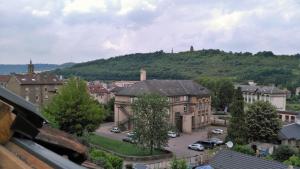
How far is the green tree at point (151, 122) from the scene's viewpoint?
40156 millimetres

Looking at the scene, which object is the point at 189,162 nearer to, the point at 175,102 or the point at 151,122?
the point at 151,122

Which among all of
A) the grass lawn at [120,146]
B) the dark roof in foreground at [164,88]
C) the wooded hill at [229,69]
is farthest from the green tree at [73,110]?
the wooded hill at [229,69]

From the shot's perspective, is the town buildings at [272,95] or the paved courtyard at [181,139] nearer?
the paved courtyard at [181,139]

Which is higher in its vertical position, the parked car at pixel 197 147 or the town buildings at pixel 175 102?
the town buildings at pixel 175 102

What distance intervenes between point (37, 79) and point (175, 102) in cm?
2200

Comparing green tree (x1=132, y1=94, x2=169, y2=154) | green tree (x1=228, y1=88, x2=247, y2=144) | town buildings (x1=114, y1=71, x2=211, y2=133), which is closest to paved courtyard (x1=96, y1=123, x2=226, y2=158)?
town buildings (x1=114, y1=71, x2=211, y2=133)

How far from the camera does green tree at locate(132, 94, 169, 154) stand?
40.2m

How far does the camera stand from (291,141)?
47188 mm

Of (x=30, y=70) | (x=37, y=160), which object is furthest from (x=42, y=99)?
(x=37, y=160)

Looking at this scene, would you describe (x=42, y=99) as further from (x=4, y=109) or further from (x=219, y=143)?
(x=4, y=109)

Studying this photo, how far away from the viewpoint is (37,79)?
203 ft

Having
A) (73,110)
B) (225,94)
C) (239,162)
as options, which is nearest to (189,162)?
(239,162)

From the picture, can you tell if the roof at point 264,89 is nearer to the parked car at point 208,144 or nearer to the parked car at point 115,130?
the parked car at point 115,130

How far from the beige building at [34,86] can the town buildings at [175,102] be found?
11.0 metres
